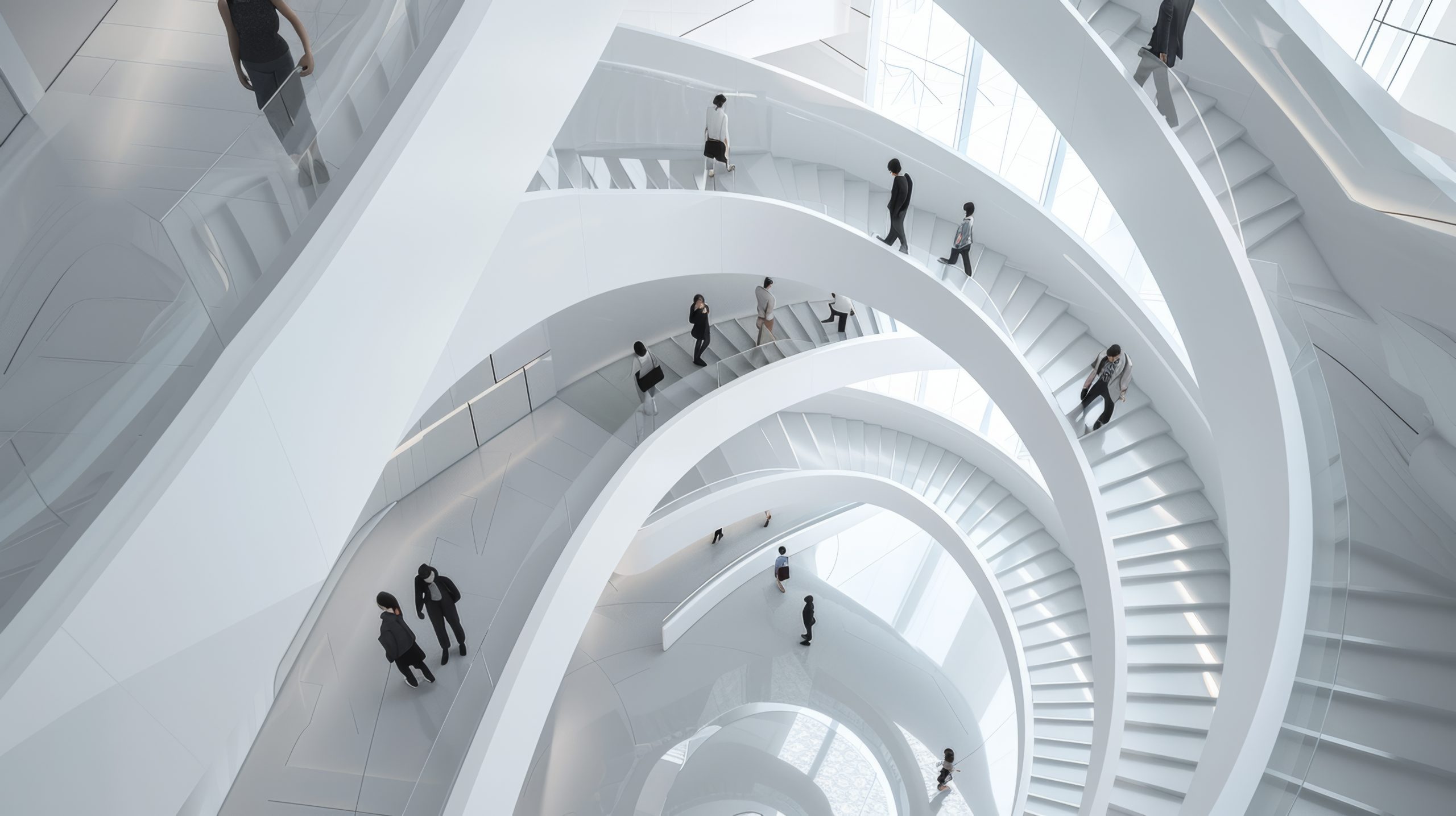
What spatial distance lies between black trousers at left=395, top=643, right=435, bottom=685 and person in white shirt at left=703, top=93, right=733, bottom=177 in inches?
297

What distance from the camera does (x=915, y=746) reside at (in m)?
17.9

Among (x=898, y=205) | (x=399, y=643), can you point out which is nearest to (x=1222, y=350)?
(x=898, y=205)

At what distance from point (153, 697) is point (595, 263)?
7680 mm

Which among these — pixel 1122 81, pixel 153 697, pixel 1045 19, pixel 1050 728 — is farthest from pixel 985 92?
pixel 153 697

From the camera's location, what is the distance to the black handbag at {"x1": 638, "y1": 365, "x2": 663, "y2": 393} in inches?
546

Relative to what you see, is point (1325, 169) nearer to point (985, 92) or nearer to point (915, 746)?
point (985, 92)

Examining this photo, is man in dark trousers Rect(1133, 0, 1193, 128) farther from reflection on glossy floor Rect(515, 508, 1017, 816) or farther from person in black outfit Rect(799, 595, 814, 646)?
reflection on glossy floor Rect(515, 508, 1017, 816)

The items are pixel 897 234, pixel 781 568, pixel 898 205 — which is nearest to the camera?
pixel 898 205

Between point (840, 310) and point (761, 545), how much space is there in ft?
21.0

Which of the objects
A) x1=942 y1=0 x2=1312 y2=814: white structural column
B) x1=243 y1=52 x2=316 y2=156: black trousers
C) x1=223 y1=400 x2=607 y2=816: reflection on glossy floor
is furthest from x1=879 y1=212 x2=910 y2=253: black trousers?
x1=243 y1=52 x2=316 y2=156: black trousers

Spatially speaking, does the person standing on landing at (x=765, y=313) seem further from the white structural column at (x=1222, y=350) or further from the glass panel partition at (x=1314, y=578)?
the glass panel partition at (x=1314, y=578)

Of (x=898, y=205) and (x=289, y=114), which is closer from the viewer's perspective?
(x=289, y=114)

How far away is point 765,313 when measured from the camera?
14.9 meters

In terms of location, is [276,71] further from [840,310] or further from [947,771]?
[947,771]
